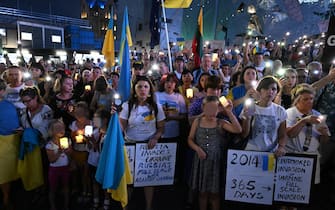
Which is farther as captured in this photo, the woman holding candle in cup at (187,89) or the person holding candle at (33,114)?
the woman holding candle in cup at (187,89)

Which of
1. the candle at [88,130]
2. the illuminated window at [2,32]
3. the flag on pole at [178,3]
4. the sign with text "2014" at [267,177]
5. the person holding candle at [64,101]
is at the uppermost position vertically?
the illuminated window at [2,32]

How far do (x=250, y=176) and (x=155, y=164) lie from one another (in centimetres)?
131

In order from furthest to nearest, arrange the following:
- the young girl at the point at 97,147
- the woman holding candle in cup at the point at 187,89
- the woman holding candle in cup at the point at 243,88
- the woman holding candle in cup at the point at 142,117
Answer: the woman holding candle in cup at the point at 187,89 → the woman holding candle in cup at the point at 243,88 → the young girl at the point at 97,147 → the woman holding candle in cup at the point at 142,117

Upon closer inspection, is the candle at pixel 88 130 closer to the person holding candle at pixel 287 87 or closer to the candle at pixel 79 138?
the candle at pixel 79 138

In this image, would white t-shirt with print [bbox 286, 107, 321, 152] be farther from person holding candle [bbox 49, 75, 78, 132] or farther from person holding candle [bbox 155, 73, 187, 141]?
person holding candle [bbox 49, 75, 78, 132]

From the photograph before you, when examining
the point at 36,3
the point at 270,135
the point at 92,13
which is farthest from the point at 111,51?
the point at 92,13

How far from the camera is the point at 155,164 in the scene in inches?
155

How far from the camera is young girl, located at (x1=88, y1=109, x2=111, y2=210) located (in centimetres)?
411

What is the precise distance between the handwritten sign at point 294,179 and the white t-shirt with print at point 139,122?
5.87ft

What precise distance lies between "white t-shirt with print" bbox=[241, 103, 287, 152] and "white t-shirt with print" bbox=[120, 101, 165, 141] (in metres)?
1.37

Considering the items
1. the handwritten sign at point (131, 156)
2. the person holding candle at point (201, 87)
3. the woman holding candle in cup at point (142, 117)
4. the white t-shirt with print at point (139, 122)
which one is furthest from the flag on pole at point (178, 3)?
the handwritten sign at point (131, 156)

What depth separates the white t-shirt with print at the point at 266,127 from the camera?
11.6 ft

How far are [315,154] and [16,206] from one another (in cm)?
442

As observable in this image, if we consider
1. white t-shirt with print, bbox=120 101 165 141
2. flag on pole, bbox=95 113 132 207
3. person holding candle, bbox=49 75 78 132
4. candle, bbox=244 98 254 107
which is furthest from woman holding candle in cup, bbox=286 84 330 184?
person holding candle, bbox=49 75 78 132
